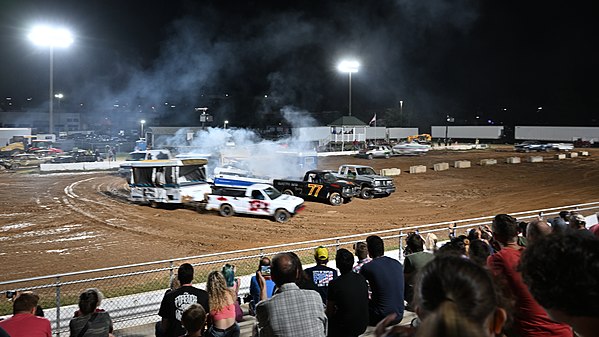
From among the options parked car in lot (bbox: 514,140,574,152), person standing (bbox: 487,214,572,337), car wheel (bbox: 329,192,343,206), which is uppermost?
parked car in lot (bbox: 514,140,574,152)

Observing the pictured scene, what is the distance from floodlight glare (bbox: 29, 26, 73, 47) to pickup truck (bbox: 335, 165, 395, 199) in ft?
76.8

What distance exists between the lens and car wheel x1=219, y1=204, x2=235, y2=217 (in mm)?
19922

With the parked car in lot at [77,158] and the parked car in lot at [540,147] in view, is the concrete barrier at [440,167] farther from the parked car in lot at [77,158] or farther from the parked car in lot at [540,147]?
the parked car in lot at [77,158]

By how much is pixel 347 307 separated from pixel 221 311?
1.27 metres

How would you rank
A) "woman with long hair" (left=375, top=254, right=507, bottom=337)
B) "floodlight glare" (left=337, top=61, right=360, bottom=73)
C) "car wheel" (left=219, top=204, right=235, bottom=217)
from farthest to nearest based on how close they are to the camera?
"floodlight glare" (left=337, top=61, right=360, bottom=73), "car wheel" (left=219, top=204, right=235, bottom=217), "woman with long hair" (left=375, top=254, right=507, bottom=337)

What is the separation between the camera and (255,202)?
19438 mm

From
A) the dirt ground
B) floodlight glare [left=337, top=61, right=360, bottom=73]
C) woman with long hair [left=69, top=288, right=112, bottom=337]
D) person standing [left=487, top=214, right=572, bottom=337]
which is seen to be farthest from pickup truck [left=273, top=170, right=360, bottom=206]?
floodlight glare [left=337, top=61, right=360, bottom=73]

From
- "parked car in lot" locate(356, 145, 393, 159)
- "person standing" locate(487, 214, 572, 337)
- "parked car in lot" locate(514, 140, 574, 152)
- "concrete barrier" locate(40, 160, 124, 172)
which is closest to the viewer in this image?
"person standing" locate(487, 214, 572, 337)

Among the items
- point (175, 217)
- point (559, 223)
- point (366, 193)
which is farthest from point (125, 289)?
point (366, 193)

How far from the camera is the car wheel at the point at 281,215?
19.2m

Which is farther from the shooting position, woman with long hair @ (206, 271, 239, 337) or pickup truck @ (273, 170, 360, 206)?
pickup truck @ (273, 170, 360, 206)

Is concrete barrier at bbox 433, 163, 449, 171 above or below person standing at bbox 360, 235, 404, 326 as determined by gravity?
above

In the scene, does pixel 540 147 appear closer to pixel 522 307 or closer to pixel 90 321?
pixel 522 307

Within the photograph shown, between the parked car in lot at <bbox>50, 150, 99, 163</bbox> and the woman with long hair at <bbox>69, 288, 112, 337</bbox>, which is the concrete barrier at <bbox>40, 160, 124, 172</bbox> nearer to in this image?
the parked car in lot at <bbox>50, 150, 99, 163</bbox>
